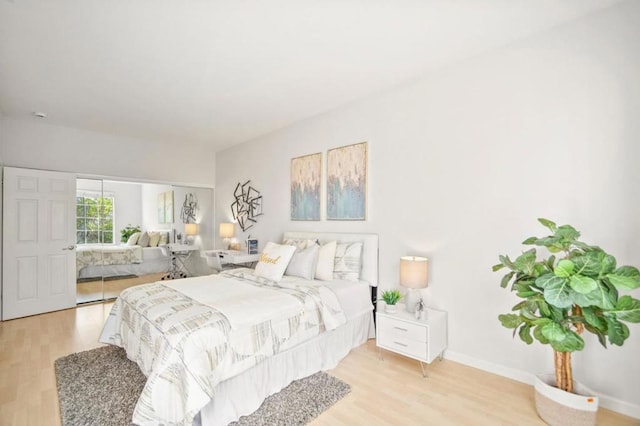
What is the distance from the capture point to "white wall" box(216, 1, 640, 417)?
203 centimetres

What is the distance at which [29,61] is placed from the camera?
2.65m

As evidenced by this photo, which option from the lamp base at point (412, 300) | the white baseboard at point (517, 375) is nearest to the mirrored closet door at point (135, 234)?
the lamp base at point (412, 300)

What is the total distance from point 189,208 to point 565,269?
18.4ft

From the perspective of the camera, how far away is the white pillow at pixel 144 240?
518 cm

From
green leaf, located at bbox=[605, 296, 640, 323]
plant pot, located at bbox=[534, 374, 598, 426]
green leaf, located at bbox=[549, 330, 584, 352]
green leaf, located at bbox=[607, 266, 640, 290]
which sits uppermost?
green leaf, located at bbox=[607, 266, 640, 290]

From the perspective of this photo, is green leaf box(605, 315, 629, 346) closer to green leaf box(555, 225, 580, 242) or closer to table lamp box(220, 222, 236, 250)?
green leaf box(555, 225, 580, 242)

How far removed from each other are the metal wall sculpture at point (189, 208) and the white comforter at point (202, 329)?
2935 mm

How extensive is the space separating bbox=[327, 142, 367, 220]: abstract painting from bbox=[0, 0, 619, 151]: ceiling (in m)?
0.62

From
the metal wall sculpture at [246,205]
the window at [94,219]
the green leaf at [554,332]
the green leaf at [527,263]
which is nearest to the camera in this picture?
the green leaf at [554,332]

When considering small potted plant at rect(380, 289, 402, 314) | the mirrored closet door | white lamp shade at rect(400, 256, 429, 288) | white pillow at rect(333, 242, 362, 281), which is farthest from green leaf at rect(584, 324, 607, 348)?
the mirrored closet door

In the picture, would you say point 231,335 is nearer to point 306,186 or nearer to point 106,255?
point 306,186

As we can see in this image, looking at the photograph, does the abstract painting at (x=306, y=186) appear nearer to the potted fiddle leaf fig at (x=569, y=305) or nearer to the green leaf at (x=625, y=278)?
the potted fiddle leaf fig at (x=569, y=305)

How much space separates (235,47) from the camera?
2.47 metres

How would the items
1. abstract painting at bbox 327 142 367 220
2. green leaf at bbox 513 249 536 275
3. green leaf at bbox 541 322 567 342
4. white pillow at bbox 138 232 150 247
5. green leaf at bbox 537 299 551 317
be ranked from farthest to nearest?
white pillow at bbox 138 232 150 247
abstract painting at bbox 327 142 367 220
green leaf at bbox 513 249 536 275
green leaf at bbox 537 299 551 317
green leaf at bbox 541 322 567 342
